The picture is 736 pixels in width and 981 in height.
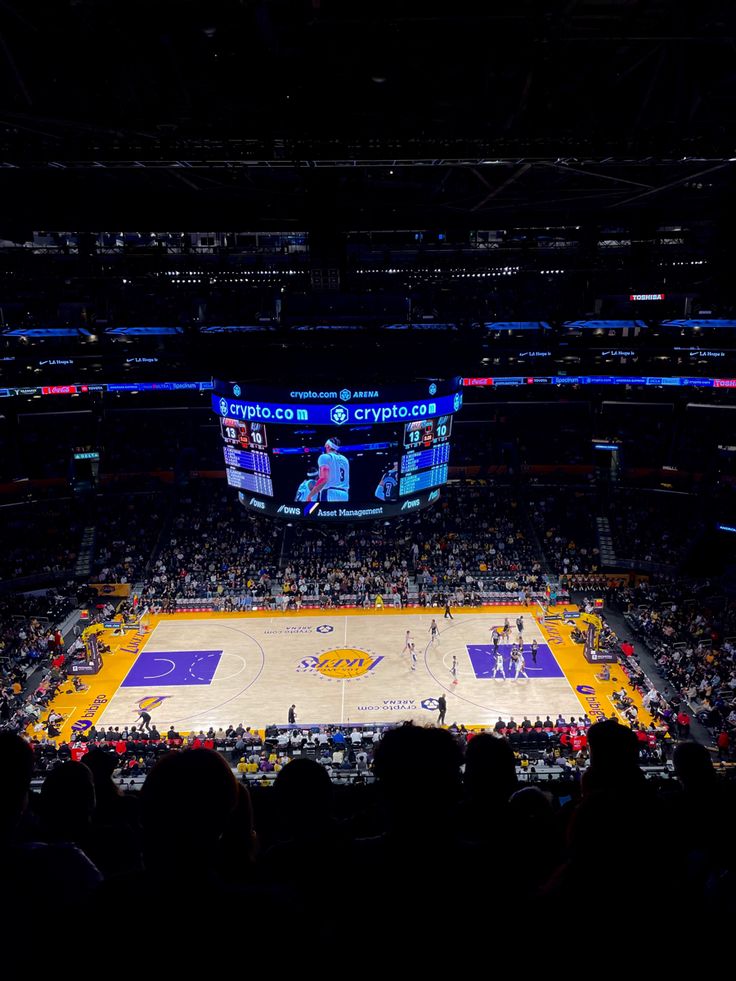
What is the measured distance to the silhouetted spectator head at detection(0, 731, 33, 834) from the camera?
2578 millimetres

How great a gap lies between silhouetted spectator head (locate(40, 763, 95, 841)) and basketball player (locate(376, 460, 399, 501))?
14.8m

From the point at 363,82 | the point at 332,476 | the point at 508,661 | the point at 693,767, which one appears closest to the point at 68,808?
the point at 693,767

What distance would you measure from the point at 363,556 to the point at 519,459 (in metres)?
12.3

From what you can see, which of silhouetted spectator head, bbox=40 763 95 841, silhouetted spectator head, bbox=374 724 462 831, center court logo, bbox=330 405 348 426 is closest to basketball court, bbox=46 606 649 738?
center court logo, bbox=330 405 348 426

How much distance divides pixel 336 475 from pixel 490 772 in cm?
1479

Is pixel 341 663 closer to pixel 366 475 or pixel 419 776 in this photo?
pixel 366 475

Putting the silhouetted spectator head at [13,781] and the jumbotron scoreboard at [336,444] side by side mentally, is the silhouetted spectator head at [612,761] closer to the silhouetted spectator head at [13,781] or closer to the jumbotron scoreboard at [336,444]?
the silhouetted spectator head at [13,781]

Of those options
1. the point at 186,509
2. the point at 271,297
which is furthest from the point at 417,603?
the point at 271,297

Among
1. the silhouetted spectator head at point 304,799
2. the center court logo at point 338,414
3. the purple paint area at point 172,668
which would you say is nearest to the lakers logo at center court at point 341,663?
the purple paint area at point 172,668

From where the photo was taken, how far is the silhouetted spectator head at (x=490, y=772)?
13.2 feet

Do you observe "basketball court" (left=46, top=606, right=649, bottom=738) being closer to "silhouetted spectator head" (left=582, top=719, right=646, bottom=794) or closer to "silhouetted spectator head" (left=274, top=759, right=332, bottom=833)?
"silhouetted spectator head" (left=582, top=719, right=646, bottom=794)

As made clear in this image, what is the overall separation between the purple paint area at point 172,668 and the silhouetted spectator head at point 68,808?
1785cm

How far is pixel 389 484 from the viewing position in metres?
19.1

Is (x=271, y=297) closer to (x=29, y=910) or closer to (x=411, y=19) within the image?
(x=411, y=19)
